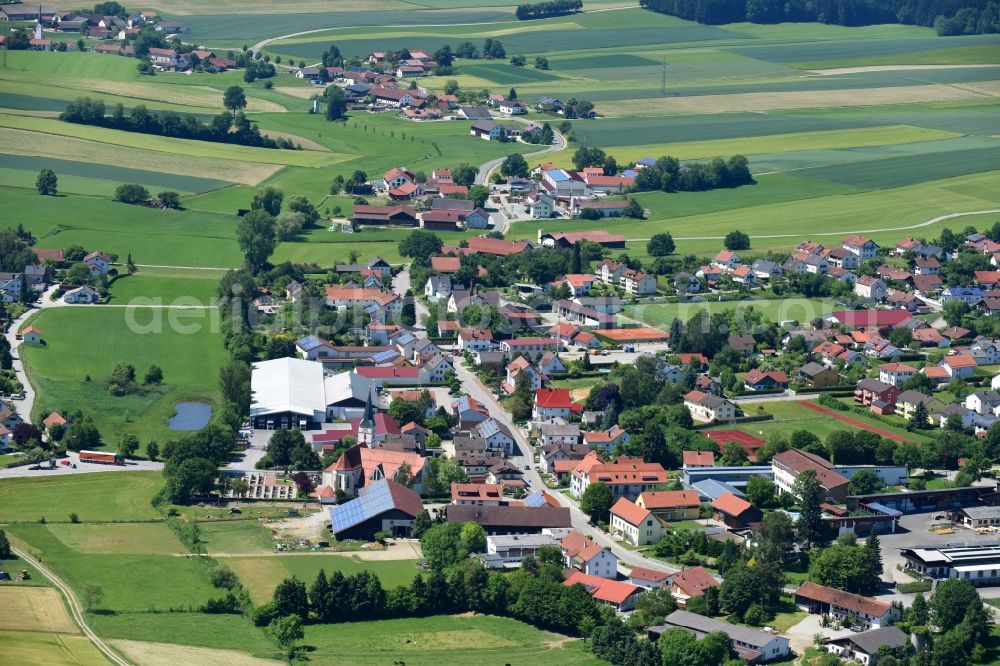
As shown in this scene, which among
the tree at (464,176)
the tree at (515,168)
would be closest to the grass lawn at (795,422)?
the tree at (464,176)

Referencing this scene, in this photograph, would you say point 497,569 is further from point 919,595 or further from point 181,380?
point 181,380

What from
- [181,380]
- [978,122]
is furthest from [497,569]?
[978,122]

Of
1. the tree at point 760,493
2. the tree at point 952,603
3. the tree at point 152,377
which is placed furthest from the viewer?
the tree at point 152,377

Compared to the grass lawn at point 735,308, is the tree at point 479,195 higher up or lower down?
higher up

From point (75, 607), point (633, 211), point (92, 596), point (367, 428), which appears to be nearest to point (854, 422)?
point (367, 428)

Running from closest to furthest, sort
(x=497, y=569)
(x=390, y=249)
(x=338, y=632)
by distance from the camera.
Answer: (x=338, y=632) < (x=497, y=569) < (x=390, y=249)

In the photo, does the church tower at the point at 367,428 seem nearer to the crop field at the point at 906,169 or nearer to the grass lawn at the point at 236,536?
the grass lawn at the point at 236,536
